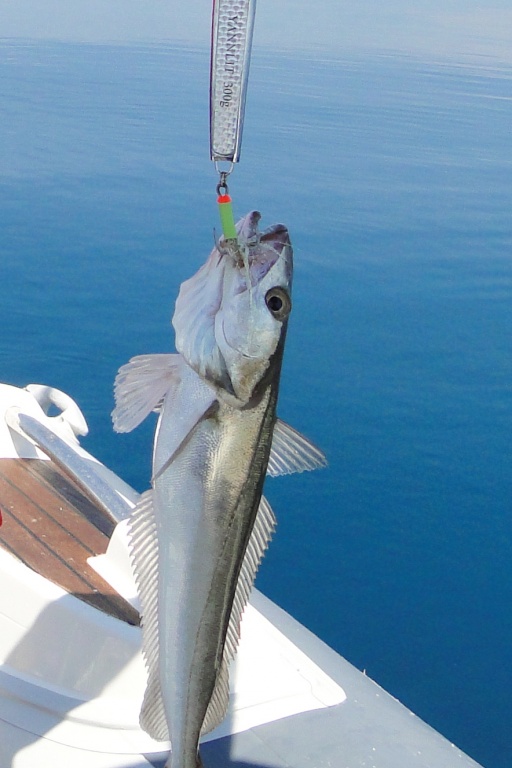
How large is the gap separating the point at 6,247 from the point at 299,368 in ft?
10.8

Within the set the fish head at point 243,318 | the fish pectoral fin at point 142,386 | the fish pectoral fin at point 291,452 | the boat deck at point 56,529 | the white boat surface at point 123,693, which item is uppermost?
the fish head at point 243,318

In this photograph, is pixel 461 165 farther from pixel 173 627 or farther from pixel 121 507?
pixel 173 627

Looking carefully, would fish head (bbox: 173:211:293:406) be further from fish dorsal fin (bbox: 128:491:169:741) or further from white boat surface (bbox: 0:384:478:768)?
white boat surface (bbox: 0:384:478:768)

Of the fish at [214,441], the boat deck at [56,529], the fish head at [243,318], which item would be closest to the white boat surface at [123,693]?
the boat deck at [56,529]

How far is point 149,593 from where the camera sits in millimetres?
1341

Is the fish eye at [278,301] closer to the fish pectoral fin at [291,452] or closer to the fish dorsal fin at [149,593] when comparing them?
the fish pectoral fin at [291,452]

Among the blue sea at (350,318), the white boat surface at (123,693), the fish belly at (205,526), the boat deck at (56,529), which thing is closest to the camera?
the fish belly at (205,526)

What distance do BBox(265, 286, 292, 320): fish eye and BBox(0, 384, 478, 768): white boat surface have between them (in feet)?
3.42

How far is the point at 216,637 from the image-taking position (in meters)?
1.30

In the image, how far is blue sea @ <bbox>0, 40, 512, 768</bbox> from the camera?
4.11 m

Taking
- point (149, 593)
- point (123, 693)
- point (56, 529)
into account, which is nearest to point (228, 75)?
point (149, 593)

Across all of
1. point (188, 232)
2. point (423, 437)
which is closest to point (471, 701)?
point (423, 437)

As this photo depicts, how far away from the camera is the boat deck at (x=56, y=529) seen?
2.40 metres

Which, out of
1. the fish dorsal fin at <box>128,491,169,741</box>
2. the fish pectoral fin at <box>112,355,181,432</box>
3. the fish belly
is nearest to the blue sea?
the fish dorsal fin at <box>128,491,169,741</box>
